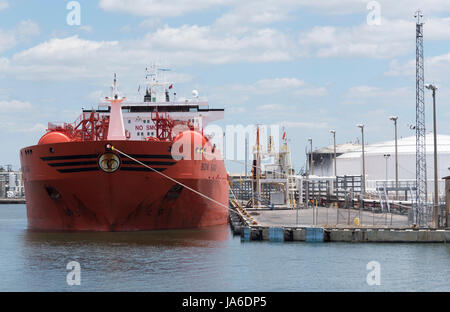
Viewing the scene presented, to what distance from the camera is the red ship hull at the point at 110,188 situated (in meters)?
27.5

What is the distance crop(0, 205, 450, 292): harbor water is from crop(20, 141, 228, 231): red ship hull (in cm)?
77

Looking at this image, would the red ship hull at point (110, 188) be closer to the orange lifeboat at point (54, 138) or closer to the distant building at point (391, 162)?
the orange lifeboat at point (54, 138)

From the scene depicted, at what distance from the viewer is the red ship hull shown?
27547mm

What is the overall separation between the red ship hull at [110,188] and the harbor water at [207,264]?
77cm

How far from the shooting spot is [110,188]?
2753 cm

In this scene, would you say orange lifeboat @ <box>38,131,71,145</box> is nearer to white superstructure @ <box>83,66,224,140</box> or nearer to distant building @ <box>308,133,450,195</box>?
white superstructure @ <box>83,66,224,140</box>

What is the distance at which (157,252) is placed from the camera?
23.5 meters

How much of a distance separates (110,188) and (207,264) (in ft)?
25.4

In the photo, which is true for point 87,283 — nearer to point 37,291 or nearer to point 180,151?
point 37,291

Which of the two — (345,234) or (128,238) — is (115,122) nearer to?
(128,238)

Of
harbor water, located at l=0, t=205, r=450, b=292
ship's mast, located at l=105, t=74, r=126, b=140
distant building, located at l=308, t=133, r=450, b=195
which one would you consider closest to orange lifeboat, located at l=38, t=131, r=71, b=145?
ship's mast, located at l=105, t=74, r=126, b=140

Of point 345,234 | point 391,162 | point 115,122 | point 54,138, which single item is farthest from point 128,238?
point 391,162

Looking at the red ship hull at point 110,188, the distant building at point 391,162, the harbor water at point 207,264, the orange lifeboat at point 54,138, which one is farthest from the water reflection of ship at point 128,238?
the distant building at point 391,162
